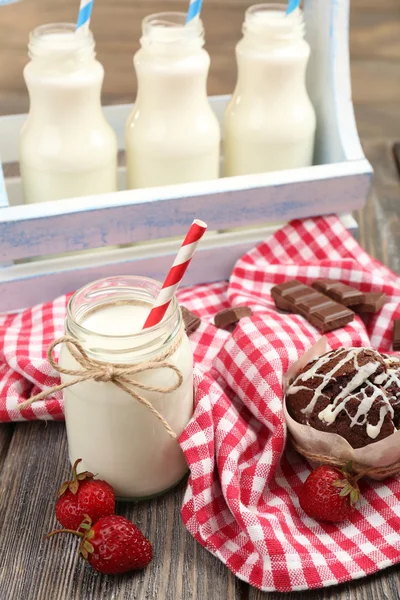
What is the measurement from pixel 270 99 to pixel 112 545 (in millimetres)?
851

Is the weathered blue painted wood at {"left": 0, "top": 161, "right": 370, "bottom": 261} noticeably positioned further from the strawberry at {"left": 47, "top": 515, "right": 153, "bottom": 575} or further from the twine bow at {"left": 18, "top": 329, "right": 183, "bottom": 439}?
the strawberry at {"left": 47, "top": 515, "right": 153, "bottom": 575}

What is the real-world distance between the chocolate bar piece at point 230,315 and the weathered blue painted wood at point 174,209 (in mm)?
180

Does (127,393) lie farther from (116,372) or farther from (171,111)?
(171,111)

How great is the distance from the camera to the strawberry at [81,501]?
0.89 meters

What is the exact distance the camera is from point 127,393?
89 centimetres

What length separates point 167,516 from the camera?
0.95m

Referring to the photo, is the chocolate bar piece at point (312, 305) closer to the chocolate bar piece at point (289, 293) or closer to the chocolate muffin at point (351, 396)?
the chocolate bar piece at point (289, 293)

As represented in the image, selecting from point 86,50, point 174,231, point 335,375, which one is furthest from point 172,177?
point 335,375

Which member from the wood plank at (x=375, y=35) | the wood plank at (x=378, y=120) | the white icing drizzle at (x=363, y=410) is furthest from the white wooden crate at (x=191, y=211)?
the wood plank at (x=375, y=35)

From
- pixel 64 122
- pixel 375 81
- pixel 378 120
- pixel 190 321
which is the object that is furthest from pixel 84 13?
pixel 375 81

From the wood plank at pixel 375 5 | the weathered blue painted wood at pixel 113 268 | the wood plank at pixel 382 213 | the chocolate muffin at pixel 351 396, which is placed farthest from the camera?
the wood plank at pixel 375 5

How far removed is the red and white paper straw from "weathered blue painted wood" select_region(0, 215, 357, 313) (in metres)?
0.40

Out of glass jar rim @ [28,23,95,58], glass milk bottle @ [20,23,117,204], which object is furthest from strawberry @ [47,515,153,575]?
glass jar rim @ [28,23,95,58]

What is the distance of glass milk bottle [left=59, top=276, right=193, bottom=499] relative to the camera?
0.90 meters
